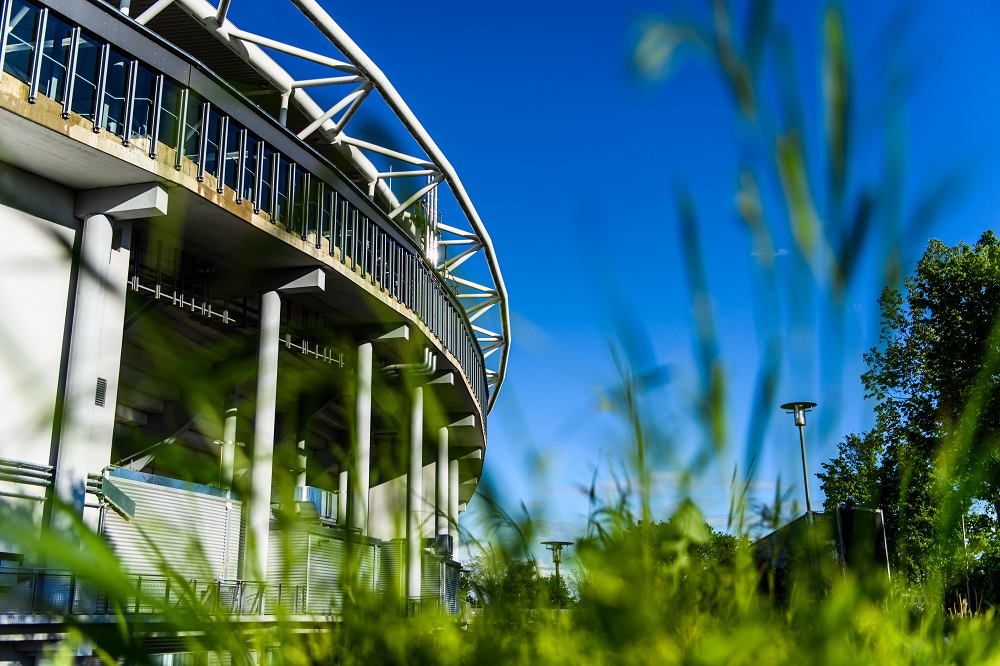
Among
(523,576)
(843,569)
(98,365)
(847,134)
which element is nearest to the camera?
(847,134)

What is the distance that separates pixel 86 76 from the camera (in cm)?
1386

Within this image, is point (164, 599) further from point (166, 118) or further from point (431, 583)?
point (166, 118)

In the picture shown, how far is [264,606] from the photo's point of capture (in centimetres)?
140

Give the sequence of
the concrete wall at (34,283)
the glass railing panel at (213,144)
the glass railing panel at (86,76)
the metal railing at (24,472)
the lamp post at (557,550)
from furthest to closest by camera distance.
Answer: the glass railing panel at (213,144)
the glass railing panel at (86,76)
the concrete wall at (34,283)
the metal railing at (24,472)
the lamp post at (557,550)

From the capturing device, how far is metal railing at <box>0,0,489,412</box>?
12938mm

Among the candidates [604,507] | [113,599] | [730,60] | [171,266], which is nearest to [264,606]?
[113,599]

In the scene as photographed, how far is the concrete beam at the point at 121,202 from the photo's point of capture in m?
14.6

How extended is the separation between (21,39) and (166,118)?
2876 mm

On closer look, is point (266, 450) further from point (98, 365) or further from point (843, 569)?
point (98, 365)

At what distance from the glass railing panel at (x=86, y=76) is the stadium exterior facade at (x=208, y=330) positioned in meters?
0.05

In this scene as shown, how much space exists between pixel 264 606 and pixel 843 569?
90 cm

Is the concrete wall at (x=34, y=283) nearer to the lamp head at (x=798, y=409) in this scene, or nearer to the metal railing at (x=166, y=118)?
the metal railing at (x=166, y=118)

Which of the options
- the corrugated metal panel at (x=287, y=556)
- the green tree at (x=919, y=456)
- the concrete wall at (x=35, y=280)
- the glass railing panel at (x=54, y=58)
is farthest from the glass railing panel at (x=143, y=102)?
the green tree at (x=919, y=456)

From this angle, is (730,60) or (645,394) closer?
(730,60)
